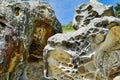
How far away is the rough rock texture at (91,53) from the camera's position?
7.36 m

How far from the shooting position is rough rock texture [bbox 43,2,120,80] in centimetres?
736

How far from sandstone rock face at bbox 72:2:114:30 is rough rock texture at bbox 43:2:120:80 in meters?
3.91

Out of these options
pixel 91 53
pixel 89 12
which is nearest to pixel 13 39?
pixel 91 53

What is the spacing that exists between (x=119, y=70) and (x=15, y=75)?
2194mm

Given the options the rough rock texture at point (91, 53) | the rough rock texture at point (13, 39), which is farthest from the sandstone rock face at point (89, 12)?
the rough rock texture at point (91, 53)

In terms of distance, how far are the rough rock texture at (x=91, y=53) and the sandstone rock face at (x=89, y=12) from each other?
154 inches

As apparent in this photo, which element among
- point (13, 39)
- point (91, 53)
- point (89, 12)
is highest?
point (89, 12)

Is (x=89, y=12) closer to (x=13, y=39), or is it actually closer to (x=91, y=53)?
(x=91, y=53)

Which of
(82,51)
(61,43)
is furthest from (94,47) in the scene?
(61,43)

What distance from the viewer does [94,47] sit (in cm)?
739

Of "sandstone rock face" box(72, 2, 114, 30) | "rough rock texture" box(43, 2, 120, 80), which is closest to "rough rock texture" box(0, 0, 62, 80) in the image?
"rough rock texture" box(43, 2, 120, 80)

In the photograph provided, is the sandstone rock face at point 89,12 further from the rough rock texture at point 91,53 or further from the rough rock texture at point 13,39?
the rough rock texture at point 91,53

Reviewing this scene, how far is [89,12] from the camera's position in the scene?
12.0 meters

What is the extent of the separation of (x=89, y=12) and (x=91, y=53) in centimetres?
477
